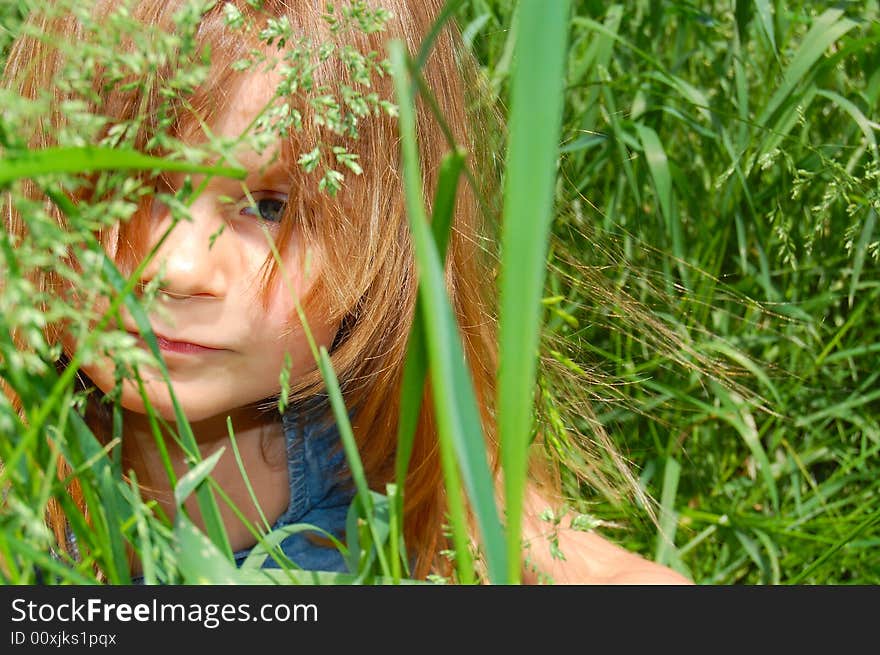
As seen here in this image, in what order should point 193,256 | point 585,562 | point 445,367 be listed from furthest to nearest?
1. point 585,562
2. point 193,256
3. point 445,367

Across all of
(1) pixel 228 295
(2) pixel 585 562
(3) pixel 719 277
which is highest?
(1) pixel 228 295

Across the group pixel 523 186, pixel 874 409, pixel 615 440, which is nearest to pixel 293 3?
pixel 523 186

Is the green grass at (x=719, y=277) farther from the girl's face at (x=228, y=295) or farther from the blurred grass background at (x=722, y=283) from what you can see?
the girl's face at (x=228, y=295)

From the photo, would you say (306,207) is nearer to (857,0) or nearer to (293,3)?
(293,3)

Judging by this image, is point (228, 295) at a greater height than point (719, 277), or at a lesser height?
greater

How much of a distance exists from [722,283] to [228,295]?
0.71 m

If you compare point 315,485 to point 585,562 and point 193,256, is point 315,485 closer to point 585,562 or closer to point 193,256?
point 585,562

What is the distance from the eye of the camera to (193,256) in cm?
84

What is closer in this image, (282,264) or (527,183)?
(527,183)

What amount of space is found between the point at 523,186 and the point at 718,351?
112 cm

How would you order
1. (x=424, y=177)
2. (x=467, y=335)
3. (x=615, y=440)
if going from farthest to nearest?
(x=615, y=440)
(x=467, y=335)
(x=424, y=177)

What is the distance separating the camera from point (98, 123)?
19.0 inches

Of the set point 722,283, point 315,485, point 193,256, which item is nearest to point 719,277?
point 722,283
